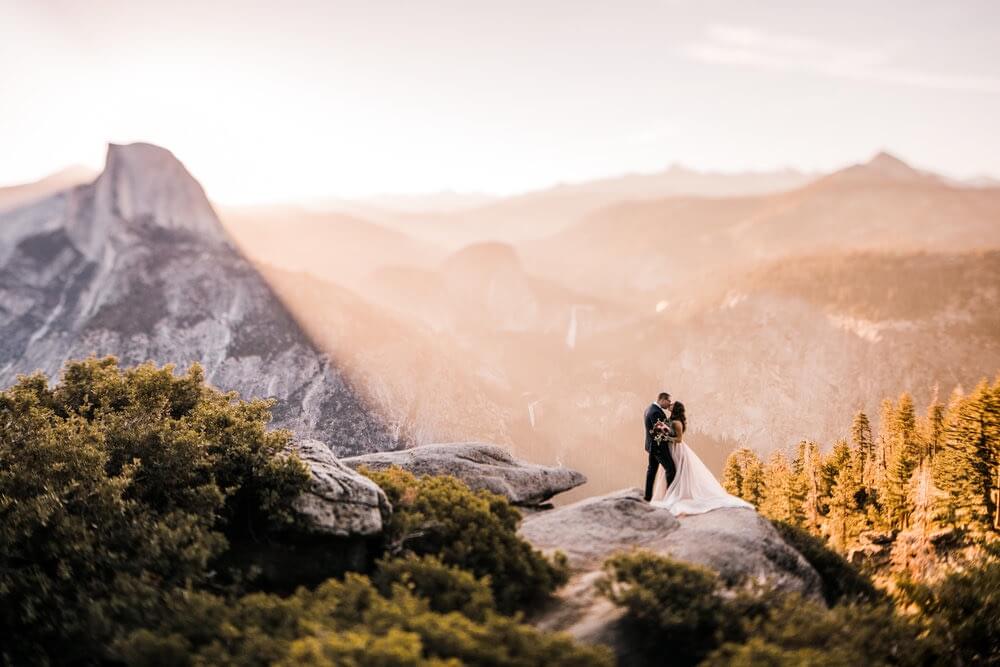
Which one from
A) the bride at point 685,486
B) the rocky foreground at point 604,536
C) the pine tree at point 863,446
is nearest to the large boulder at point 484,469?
the rocky foreground at point 604,536

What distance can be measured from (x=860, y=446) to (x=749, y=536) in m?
63.5

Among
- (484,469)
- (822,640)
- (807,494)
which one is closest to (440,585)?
(822,640)

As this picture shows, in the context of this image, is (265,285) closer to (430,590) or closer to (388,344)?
(388,344)

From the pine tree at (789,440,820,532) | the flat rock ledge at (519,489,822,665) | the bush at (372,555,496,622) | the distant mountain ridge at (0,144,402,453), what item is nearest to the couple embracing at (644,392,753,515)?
the flat rock ledge at (519,489,822,665)

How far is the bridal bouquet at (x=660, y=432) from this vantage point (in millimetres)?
21734

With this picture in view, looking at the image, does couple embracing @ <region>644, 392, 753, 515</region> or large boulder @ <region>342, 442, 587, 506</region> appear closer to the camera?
couple embracing @ <region>644, 392, 753, 515</region>

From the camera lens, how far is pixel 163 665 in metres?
10.1

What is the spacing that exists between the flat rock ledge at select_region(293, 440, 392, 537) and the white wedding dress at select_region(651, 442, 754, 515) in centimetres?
1024

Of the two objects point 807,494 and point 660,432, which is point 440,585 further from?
point 807,494

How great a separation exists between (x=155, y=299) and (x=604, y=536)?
366 ft

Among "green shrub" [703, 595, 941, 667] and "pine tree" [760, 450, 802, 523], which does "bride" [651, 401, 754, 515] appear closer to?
"green shrub" [703, 595, 941, 667]

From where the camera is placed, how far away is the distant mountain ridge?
99875 millimetres

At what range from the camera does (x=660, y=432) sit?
71.5 feet

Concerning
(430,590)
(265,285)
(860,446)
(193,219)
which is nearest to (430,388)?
(265,285)
